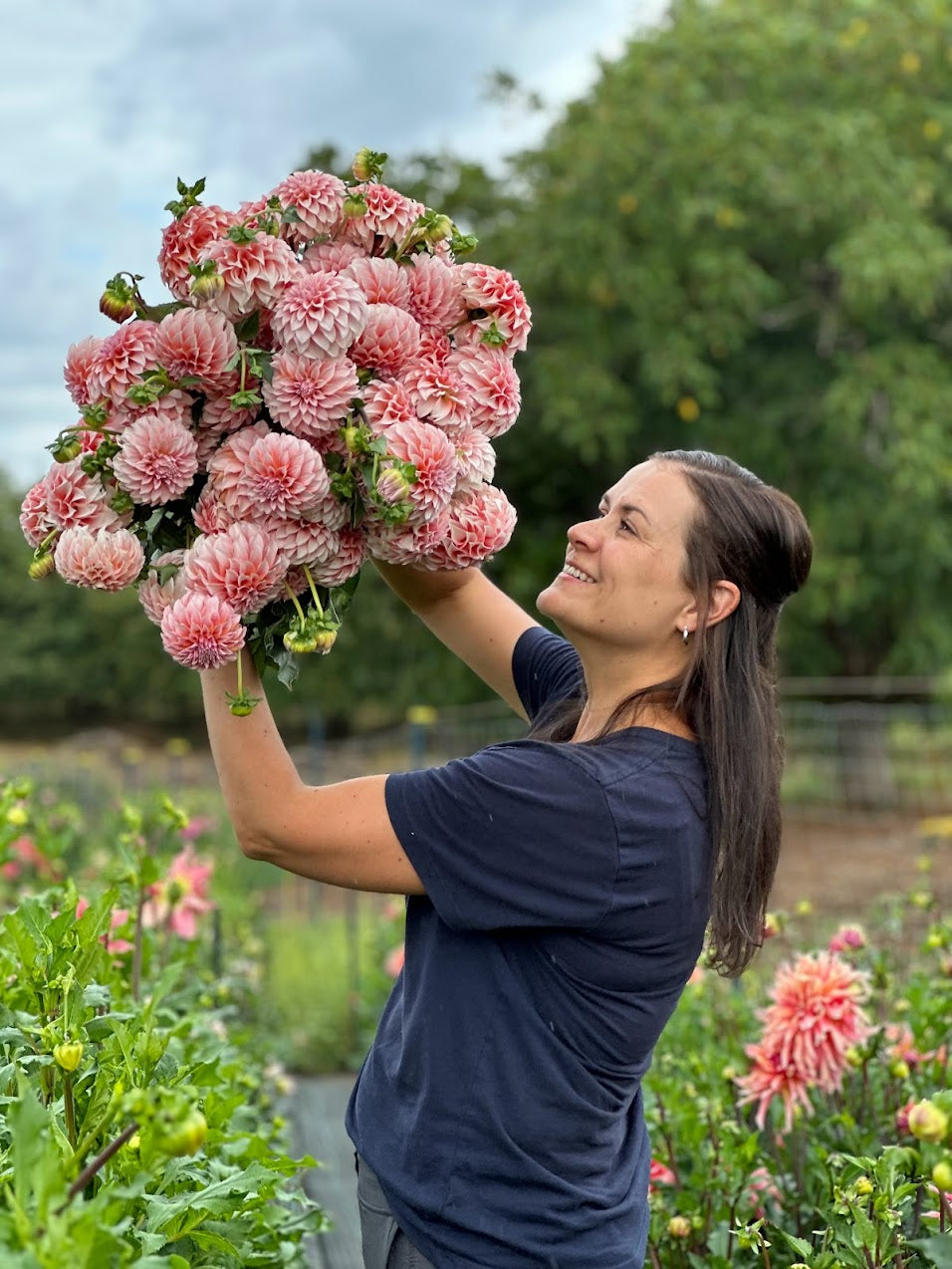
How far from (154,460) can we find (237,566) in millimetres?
143

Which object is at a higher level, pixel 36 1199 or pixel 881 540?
pixel 881 540

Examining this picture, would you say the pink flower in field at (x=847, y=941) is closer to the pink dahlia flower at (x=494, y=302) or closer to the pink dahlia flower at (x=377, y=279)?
the pink dahlia flower at (x=494, y=302)

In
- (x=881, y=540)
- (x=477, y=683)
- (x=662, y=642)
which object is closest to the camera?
(x=662, y=642)

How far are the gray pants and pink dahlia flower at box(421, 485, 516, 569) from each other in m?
0.71

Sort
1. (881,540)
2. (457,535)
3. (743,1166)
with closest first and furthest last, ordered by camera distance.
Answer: (457,535)
(743,1166)
(881,540)

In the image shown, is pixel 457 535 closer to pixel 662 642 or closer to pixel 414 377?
pixel 414 377

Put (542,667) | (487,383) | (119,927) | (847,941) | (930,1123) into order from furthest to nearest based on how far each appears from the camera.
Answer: (847,941)
(119,927)
(542,667)
(487,383)
(930,1123)

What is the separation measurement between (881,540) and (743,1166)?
37.1 feet

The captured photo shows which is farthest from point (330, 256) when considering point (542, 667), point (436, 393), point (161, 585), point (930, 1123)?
point (930, 1123)

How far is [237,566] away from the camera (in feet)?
4.74

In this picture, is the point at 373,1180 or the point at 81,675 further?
the point at 81,675

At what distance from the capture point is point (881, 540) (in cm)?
1277

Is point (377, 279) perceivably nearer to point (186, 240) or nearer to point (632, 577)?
point (186, 240)

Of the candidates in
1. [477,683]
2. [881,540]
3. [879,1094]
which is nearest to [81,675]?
[477,683]
